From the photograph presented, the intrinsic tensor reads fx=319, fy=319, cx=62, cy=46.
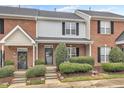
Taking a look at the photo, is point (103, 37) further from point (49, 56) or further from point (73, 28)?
point (49, 56)

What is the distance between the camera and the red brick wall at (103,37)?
14.9 meters

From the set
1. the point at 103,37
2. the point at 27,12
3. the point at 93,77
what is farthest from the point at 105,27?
the point at 27,12

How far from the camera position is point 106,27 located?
15242 mm

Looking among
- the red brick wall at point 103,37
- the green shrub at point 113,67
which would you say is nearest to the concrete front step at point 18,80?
the red brick wall at point 103,37

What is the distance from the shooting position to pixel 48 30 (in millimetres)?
14789

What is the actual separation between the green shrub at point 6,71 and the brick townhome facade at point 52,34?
1.07 ft

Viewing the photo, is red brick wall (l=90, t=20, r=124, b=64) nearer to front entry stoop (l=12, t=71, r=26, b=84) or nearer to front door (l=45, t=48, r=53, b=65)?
front door (l=45, t=48, r=53, b=65)

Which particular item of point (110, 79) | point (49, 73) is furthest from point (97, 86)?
point (49, 73)

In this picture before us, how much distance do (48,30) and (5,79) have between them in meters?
3.13

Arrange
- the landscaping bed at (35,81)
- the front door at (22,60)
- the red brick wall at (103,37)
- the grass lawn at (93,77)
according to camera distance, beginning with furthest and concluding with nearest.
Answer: the red brick wall at (103,37), the grass lawn at (93,77), the front door at (22,60), the landscaping bed at (35,81)

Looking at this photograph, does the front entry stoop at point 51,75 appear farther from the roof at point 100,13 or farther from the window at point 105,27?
the window at point 105,27

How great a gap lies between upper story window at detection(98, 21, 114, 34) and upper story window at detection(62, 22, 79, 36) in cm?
118

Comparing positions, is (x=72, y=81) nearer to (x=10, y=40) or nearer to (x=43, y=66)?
(x=43, y=66)
